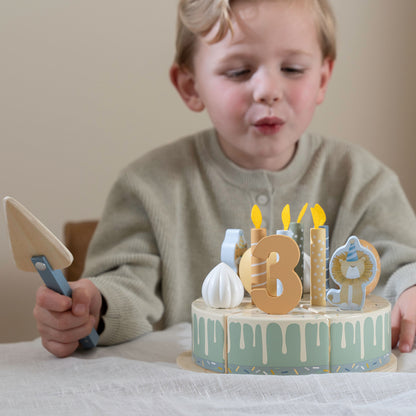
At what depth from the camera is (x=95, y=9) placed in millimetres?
1585

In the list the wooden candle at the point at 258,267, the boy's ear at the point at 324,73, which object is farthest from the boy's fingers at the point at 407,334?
the boy's ear at the point at 324,73

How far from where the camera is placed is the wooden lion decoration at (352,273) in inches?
Result: 28.1

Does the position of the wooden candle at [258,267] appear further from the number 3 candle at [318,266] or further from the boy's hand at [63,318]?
the boy's hand at [63,318]

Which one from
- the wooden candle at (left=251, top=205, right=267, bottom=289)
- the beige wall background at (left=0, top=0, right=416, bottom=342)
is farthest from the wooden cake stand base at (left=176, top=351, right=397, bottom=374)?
the beige wall background at (left=0, top=0, right=416, bottom=342)

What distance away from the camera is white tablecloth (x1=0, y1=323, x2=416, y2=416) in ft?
1.86

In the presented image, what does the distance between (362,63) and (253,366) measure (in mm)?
1346

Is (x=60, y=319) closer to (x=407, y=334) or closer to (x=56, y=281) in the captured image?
(x=56, y=281)

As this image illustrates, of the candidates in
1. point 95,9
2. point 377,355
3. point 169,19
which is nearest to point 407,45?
point 169,19

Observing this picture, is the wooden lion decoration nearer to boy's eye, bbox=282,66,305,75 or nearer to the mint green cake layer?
the mint green cake layer

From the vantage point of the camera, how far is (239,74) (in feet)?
3.57

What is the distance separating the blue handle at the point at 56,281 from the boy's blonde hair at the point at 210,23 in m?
0.52

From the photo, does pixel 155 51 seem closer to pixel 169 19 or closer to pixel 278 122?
pixel 169 19

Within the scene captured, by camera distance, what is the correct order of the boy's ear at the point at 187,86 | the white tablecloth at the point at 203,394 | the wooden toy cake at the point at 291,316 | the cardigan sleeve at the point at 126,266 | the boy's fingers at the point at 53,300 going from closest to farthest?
the white tablecloth at the point at 203,394, the wooden toy cake at the point at 291,316, the boy's fingers at the point at 53,300, the cardigan sleeve at the point at 126,266, the boy's ear at the point at 187,86

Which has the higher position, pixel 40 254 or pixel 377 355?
pixel 40 254
